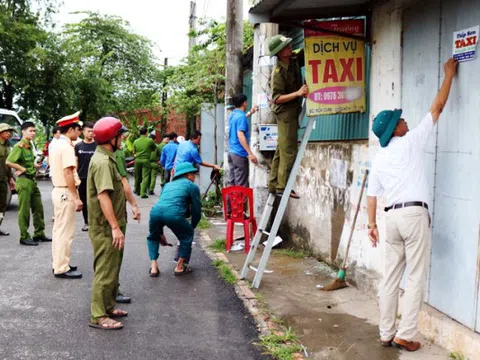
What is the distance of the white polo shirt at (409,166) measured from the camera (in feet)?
14.6

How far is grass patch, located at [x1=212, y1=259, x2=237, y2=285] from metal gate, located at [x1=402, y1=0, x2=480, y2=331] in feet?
8.85

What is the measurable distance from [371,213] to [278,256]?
364 centimetres

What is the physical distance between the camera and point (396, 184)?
454 cm

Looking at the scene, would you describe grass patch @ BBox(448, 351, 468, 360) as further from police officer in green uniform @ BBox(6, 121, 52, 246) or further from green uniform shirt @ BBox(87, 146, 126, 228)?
police officer in green uniform @ BBox(6, 121, 52, 246)

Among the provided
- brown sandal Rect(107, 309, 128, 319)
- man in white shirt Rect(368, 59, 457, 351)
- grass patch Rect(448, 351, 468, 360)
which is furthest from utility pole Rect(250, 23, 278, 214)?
grass patch Rect(448, 351, 468, 360)

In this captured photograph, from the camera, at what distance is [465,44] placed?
14.3 ft

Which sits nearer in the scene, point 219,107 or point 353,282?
point 353,282

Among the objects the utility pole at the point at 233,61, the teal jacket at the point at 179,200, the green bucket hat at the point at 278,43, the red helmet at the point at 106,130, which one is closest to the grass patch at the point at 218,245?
the teal jacket at the point at 179,200

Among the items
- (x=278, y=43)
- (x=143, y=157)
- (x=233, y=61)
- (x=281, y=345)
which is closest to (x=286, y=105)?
(x=278, y=43)

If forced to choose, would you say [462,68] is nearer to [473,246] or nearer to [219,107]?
[473,246]

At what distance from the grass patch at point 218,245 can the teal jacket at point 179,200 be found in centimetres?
175

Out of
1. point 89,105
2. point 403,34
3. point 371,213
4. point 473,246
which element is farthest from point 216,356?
point 89,105

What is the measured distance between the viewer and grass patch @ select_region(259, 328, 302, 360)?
4633mm

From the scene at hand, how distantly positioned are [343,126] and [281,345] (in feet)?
10.2
